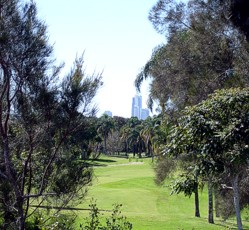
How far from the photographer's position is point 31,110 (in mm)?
6723

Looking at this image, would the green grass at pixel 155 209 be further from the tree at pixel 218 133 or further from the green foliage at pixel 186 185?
the tree at pixel 218 133

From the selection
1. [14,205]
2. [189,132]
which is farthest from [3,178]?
[189,132]

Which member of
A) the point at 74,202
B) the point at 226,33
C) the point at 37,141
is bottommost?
the point at 74,202

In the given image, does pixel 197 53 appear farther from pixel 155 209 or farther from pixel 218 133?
pixel 155 209

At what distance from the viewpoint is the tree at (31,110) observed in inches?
252

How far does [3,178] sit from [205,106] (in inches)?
150

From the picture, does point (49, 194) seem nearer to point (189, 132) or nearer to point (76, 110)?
point (76, 110)

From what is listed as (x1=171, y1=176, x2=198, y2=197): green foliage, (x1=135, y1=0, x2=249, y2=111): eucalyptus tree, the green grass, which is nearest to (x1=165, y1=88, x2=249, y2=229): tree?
(x1=171, y1=176, x2=198, y2=197): green foliage

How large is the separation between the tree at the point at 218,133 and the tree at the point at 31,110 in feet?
5.96

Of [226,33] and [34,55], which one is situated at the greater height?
[226,33]

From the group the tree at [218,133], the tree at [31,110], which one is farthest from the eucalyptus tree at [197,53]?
the tree at [31,110]

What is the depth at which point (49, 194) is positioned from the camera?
23.3 feet

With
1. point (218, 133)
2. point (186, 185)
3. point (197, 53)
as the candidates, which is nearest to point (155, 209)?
point (197, 53)

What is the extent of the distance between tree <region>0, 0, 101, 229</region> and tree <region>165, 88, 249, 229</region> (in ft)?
5.96
